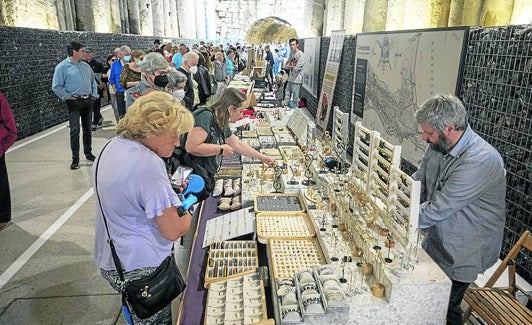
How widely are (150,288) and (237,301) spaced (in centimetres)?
59

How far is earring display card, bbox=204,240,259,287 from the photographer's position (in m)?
2.66

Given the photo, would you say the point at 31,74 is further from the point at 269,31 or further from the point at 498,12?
the point at 269,31

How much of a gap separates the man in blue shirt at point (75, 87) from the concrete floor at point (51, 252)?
0.74 metres

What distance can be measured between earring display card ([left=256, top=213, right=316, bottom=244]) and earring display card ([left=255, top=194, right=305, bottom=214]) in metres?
0.09

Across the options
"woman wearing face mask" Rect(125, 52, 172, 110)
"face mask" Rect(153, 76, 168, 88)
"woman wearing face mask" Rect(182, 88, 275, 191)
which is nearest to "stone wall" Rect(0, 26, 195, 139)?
"woman wearing face mask" Rect(125, 52, 172, 110)

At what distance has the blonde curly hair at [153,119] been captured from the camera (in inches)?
71.4

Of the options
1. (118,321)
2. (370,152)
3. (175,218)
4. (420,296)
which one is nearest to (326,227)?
→ (370,152)

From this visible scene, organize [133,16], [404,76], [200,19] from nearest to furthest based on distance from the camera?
1. [404,76]
2. [133,16]
3. [200,19]

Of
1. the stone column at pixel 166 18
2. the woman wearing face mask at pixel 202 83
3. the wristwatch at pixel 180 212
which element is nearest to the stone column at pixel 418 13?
the woman wearing face mask at pixel 202 83

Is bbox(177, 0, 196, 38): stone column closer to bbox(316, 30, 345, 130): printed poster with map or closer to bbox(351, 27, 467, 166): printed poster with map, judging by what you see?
bbox(316, 30, 345, 130): printed poster with map

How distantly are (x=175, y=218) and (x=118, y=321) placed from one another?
1687mm

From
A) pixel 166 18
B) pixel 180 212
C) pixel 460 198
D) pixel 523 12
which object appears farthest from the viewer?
pixel 166 18

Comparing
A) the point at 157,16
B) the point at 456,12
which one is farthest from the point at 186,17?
the point at 456,12

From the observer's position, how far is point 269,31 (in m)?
36.2
